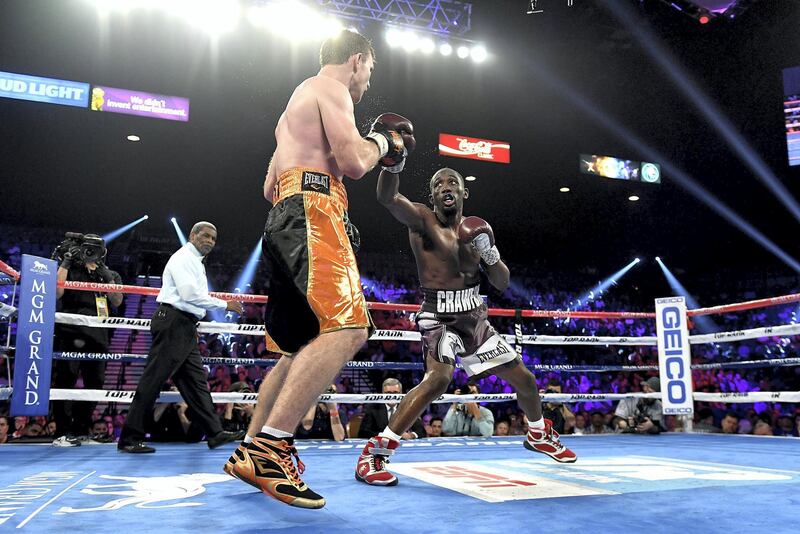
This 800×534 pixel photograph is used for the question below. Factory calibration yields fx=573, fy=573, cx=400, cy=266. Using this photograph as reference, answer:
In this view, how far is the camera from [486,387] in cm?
812

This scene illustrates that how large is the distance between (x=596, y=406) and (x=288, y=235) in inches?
305

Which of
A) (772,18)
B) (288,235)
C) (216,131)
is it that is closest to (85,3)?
(216,131)

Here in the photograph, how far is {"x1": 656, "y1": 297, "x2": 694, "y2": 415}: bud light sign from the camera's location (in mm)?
3990

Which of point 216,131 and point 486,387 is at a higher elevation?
point 216,131

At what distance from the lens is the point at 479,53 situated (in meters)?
8.21

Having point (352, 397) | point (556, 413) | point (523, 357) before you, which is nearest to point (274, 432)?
point (352, 397)

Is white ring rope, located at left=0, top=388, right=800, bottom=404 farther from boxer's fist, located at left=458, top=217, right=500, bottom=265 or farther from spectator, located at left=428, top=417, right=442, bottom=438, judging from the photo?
spectator, located at left=428, top=417, right=442, bottom=438

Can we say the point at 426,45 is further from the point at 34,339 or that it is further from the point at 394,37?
the point at 34,339

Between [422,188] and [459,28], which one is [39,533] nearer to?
[459,28]

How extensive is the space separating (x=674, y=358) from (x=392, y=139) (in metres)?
3.32

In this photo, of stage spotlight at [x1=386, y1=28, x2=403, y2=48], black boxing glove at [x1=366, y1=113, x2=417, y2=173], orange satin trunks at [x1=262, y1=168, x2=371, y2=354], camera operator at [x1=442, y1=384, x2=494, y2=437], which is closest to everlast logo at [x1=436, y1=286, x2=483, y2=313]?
black boxing glove at [x1=366, y1=113, x2=417, y2=173]

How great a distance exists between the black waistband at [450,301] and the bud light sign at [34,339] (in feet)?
6.29

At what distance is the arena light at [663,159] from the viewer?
887 centimetres

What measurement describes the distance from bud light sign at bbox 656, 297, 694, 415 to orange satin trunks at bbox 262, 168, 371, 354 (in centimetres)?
331
